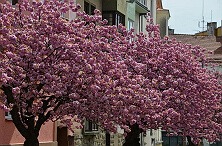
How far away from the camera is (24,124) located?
1925 cm

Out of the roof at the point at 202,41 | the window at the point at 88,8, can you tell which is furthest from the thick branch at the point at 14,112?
the roof at the point at 202,41

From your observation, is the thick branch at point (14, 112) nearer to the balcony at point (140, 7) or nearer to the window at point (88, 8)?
the window at point (88, 8)

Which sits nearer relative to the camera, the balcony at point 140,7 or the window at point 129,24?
the window at point 129,24

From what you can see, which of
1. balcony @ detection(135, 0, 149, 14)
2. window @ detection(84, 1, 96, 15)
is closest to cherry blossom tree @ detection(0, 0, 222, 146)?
window @ detection(84, 1, 96, 15)

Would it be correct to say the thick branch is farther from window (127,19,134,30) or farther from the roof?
the roof

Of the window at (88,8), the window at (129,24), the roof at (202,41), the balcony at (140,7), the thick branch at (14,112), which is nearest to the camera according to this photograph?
the thick branch at (14,112)

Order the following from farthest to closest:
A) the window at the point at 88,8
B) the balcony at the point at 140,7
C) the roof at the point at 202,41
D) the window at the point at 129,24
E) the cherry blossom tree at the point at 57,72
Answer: the roof at the point at 202,41 < the balcony at the point at 140,7 < the window at the point at 129,24 < the window at the point at 88,8 < the cherry blossom tree at the point at 57,72

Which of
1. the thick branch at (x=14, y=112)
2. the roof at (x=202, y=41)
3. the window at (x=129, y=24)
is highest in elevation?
the roof at (x=202, y=41)

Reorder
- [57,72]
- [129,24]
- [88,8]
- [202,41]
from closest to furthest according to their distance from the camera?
[57,72] < [88,8] < [129,24] < [202,41]

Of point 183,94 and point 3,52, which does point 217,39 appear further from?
point 3,52

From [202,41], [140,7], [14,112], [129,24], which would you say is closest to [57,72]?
[14,112]

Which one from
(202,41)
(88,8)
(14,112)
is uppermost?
(202,41)

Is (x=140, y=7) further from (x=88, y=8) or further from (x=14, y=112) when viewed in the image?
(x=14, y=112)

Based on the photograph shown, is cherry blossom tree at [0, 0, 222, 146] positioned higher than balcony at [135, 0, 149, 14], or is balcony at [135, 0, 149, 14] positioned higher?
balcony at [135, 0, 149, 14]
